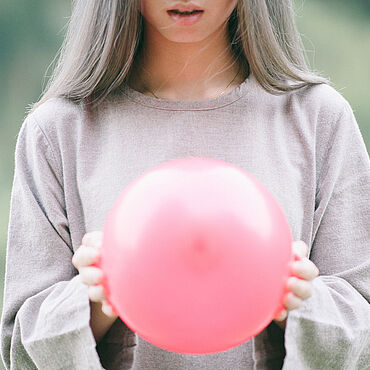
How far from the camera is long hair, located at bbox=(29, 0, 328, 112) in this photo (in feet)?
4.85

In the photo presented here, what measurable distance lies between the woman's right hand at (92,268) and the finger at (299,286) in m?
0.24

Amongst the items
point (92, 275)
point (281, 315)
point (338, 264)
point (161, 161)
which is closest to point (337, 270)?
point (338, 264)

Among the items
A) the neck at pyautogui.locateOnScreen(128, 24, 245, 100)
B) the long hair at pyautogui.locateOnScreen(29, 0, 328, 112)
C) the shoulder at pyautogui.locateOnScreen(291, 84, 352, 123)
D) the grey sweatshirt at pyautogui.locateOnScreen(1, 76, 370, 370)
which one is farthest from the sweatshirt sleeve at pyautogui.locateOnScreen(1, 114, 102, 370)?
the shoulder at pyautogui.locateOnScreen(291, 84, 352, 123)

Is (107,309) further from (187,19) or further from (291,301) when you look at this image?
(187,19)

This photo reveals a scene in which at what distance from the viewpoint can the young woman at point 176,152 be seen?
52.1 inches

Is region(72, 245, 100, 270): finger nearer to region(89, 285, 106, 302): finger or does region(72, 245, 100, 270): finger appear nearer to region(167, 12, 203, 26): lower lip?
region(89, 285, 106, 302): finger

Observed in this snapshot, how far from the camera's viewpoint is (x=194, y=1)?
1.37m

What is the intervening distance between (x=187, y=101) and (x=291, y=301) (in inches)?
18.2

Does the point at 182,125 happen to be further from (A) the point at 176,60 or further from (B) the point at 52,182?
(B) the point at 52,182

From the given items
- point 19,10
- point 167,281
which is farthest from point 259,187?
point 19,10

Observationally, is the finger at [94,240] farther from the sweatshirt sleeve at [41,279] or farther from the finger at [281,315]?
the finger at [281,315]

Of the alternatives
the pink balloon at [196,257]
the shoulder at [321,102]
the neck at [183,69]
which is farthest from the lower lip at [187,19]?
the pink balloon at [196,257]

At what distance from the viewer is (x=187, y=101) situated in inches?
59.1

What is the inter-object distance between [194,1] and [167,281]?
51 cm
